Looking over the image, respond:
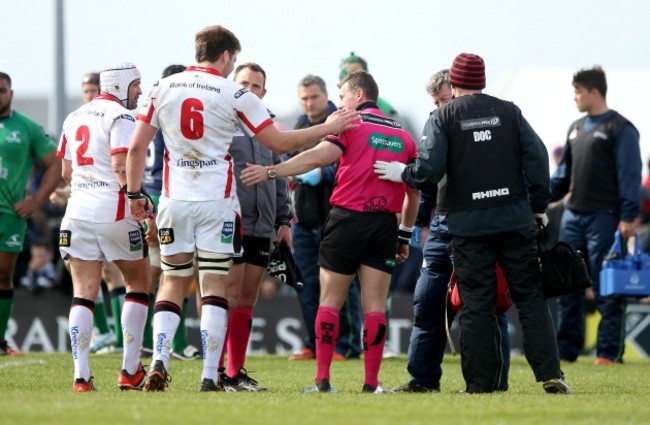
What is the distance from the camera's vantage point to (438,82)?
10.9 meters

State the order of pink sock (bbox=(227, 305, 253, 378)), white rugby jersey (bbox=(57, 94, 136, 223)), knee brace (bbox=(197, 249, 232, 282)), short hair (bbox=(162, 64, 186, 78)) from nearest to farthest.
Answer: knee brace (bbox=(197, 249, 232, 282)) → white rugby jersey (bbox=(57, 94, 136, 223)) → pink sock (bbox=(227, 305, 253, 378)) → short hair (bbox=(162, 64, 186, 78))

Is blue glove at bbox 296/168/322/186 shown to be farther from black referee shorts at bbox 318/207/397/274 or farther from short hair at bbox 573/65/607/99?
black referee shorts at bbox 318/207/397/274

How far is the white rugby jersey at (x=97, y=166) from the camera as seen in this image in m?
9.95

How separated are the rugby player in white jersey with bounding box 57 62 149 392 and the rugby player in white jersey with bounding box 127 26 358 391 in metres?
0.47

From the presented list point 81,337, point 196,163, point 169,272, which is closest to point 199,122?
point 196,163

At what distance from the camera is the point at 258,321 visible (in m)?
18.2

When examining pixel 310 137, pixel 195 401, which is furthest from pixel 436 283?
pixel 195 401

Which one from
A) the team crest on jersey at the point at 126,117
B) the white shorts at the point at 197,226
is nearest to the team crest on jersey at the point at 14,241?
the team crest on jersey at the point at 126,117

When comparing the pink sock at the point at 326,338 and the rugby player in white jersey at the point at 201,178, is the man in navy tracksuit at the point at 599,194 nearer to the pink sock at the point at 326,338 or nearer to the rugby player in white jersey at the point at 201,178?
the pink sock at the point at 326,338

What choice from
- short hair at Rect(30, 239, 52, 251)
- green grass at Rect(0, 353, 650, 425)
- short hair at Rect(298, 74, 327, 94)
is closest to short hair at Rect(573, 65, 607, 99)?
short hair at Rect(298, 74, 327, 94)

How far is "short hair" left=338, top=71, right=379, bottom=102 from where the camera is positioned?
10.1 metres

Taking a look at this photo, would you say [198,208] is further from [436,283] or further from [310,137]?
[436,283]

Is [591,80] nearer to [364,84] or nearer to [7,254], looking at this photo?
[364,84]

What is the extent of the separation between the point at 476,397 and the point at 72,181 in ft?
11.1
